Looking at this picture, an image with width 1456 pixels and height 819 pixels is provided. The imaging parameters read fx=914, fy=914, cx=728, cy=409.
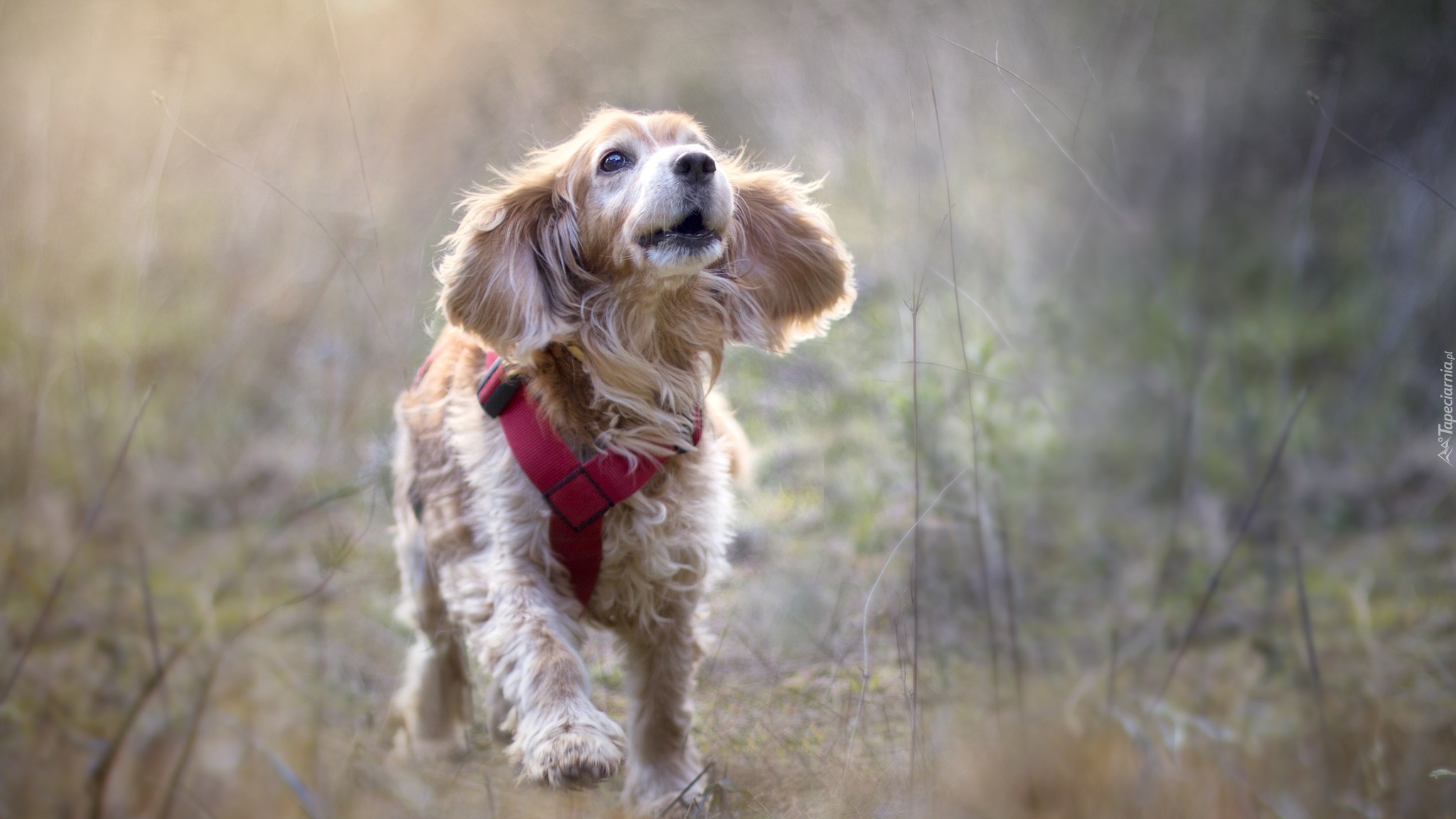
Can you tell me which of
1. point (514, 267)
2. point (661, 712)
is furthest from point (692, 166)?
point (661, 712)

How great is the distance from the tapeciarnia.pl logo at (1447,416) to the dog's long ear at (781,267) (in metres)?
1.90

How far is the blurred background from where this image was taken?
7.30 feet

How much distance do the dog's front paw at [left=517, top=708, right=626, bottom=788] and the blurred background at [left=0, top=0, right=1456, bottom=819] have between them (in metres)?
0.24

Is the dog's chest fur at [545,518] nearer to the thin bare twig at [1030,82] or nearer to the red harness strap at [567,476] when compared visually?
the red harness strap at [567,476]

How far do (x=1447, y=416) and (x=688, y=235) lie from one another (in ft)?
8.18

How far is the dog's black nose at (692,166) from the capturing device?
2074mm

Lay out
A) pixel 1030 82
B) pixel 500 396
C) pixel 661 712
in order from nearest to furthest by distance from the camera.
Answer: pixel 500 396 < pixel 661 712 < pixel 1030 82

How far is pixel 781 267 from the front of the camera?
8.29 feet

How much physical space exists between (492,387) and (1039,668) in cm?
185

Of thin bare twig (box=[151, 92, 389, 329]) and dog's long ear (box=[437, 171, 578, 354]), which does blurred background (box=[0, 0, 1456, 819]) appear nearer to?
thin bare twig (box=[151, 92, 389, 329])

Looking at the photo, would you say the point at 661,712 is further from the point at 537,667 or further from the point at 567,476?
the point at 567,476

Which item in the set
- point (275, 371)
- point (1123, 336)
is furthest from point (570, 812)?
point (1123, 336)

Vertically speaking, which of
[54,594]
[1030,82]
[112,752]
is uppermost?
[1030,82]

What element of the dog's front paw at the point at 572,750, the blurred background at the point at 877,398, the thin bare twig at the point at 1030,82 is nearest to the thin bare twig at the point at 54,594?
the blurred background at the point at 877,398
